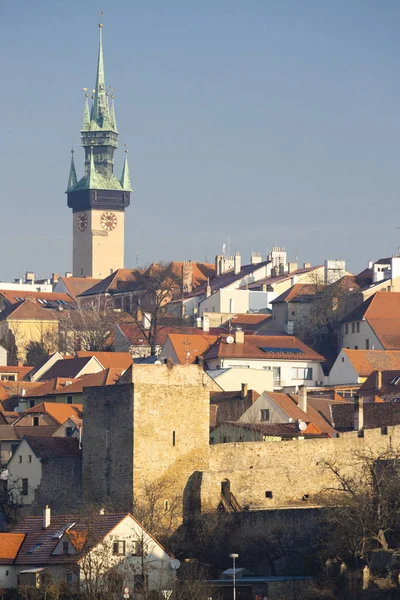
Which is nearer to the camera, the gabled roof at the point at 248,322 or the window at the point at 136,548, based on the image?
the window at the point at 136,548

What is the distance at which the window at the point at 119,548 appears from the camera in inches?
2092

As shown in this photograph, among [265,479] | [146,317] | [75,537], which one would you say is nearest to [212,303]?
[146,317]

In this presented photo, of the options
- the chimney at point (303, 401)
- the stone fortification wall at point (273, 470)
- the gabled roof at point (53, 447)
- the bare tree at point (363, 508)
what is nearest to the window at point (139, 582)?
the bare tree at point (363, 508)

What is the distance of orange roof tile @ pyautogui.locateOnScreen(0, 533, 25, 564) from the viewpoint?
→ 53438 mm

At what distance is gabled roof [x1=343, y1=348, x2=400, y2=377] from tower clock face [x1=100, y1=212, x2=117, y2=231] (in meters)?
91.6

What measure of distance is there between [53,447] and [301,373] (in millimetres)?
33649

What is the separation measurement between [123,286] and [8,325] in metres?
15.2

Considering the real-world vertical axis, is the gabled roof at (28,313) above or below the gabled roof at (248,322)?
above

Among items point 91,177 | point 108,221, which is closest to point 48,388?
point 91,177

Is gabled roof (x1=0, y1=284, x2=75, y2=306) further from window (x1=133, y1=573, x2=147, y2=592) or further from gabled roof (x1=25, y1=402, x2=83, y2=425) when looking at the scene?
window (x1=133, y1=573, x2=147, y2=592)

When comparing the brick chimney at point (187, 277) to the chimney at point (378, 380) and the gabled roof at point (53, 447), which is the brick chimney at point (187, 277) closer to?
the chimney at point (378, 380)

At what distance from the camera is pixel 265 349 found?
97.5m

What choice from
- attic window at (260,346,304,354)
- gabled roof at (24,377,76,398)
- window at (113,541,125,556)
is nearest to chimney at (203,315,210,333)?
attic window at (260,346,304,354)

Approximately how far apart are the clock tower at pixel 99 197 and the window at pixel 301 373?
85.8 meters
